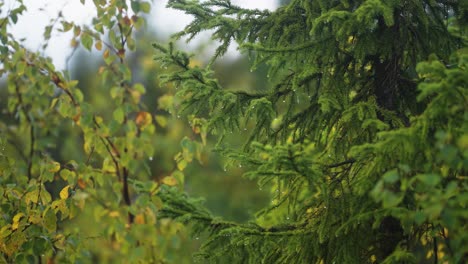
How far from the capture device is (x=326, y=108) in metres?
3.85

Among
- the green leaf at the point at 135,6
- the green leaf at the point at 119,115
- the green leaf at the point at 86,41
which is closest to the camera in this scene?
the green leaf at the point at 119,115

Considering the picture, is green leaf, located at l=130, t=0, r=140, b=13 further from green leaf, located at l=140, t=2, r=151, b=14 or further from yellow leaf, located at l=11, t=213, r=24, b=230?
yellow leaf, located at l=11, t=213, r=24, b=230

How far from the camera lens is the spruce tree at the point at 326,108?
3.82 metres

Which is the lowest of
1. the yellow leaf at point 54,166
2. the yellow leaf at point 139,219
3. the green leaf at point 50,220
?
the yellow leaf at point 139,219

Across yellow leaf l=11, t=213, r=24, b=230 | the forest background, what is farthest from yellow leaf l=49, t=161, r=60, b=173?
yellow leaf l=11, t=213, r=24, b=230

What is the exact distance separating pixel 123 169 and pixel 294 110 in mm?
1720

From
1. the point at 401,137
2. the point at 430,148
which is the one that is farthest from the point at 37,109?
the point at 430,148

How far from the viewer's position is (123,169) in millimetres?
3402

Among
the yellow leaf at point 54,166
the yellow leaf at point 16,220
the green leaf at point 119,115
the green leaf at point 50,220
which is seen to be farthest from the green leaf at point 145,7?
the yellow leaf at point 16,220

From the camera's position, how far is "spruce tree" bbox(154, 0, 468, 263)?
3.82m

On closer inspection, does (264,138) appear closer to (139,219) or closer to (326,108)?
(326,108)

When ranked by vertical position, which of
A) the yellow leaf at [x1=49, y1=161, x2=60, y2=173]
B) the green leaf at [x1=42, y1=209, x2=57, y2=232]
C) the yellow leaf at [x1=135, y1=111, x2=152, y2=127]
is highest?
the yellow leaf at [x1=135, y1=111, x2=152, y2=127]

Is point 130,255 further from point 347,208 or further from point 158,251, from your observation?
point 347,208

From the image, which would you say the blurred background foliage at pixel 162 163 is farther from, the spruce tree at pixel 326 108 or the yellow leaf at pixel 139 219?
the spruce tree at pixel 326 108
